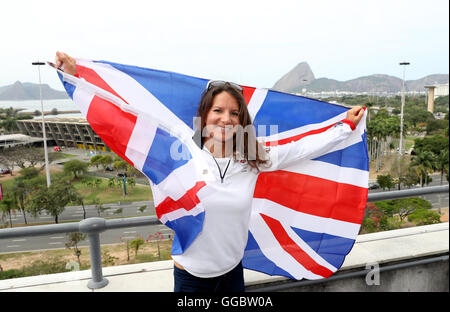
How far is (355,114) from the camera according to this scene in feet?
6.66

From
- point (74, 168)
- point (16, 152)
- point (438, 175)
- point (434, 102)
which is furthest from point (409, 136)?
point (16, 152)

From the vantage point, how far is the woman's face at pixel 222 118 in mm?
1490

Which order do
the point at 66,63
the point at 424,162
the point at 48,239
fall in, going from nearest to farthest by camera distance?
the point at 66,63
the point at 48,239
the point at 424,162

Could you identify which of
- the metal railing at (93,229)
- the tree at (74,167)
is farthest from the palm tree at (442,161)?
the metal railing at (93,229)

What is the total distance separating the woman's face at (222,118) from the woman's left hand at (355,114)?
0.84m

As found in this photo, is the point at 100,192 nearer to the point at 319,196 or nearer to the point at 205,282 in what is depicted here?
the point at 319,196

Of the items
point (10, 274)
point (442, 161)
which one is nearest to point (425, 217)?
point (10, 274)

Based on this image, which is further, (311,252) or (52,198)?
(52,198)

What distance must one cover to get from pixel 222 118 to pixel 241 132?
118 mm

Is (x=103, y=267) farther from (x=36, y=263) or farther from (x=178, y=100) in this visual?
(x=178, y=100)

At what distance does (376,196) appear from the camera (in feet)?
8.04

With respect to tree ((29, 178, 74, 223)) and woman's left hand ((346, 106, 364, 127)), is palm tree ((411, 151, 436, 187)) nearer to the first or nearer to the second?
tree ((29, 178, 74, 223))

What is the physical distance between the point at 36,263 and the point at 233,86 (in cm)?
213

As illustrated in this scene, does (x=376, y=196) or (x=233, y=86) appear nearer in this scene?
(x=233, y=86)
